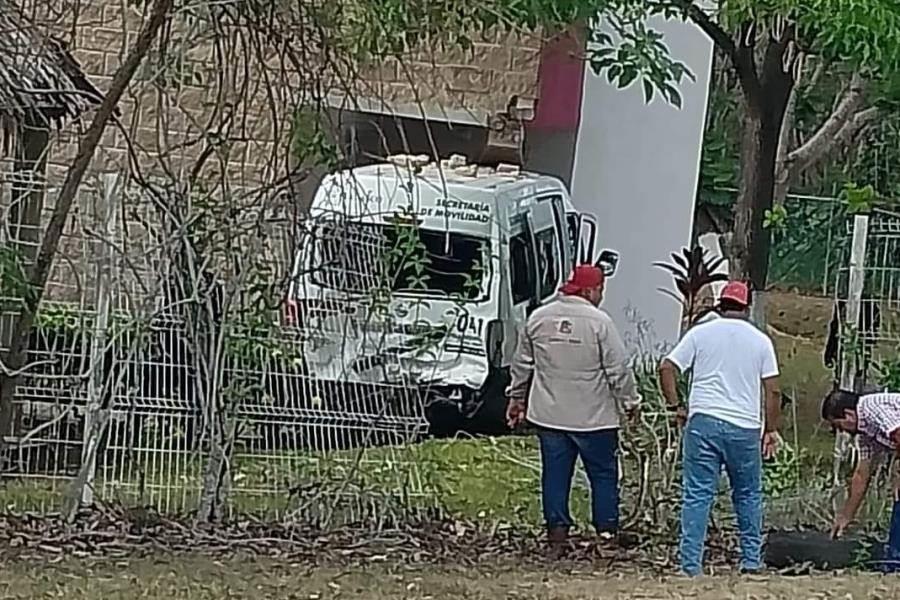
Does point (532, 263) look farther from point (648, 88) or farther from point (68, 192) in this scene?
point (68, 192)

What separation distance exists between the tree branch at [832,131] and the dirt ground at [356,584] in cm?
831

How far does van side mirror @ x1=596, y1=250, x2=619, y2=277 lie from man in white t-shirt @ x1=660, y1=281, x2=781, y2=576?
7.95 m

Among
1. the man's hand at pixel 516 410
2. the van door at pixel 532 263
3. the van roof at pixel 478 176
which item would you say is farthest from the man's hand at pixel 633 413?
the van door at pixel 532 263

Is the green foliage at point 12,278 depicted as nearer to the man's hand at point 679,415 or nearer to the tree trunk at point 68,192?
the tree trunk at point 68,192

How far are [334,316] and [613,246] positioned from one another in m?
9.67

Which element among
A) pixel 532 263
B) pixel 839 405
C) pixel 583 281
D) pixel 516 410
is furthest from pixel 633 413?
pixel 532 263

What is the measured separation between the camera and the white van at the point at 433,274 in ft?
31.5

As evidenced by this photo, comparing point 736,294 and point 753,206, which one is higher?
point 753,206

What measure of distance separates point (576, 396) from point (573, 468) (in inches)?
19.0

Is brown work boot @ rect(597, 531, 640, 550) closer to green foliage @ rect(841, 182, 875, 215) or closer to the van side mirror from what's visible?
green foliage @ rect(841, 182, 875, 215)

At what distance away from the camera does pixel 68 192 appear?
9.19 meters

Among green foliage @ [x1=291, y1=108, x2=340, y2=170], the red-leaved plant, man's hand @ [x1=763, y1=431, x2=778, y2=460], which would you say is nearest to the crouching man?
man's hand @ [x1=763, y1=431, x2=778, y2=460]

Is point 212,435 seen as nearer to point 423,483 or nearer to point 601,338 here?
point 423,483

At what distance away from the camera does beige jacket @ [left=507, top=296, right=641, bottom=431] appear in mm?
9797
